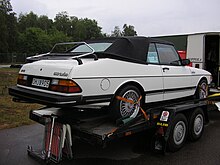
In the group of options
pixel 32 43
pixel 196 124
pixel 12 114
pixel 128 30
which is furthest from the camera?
pixel 128 30

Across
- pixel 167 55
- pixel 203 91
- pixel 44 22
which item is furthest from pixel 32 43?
pixel 167 55

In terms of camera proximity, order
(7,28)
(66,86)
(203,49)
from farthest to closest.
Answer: (7,28), (203,49), (66,86)

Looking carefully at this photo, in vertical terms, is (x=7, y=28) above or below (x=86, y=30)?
below

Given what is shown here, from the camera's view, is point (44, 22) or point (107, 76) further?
point (44, 22)

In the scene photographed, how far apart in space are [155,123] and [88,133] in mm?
1379

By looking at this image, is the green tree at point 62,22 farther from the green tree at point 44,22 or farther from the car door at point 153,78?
the car door at point 153,78

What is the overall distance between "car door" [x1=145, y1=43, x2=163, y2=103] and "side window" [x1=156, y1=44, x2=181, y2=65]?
17 centimetres

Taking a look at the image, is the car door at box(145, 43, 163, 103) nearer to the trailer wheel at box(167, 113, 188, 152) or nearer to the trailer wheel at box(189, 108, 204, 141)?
the trailer wheel at box(167, 113, 188, 152)

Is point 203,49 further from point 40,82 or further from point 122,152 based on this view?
point 40,82

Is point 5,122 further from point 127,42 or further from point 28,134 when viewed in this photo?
point 127,42

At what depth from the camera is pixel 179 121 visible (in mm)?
4539

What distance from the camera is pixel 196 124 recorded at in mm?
5055

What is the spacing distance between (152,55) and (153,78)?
1.60ft

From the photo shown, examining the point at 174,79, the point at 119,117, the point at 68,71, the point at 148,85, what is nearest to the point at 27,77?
the point at 68,71
